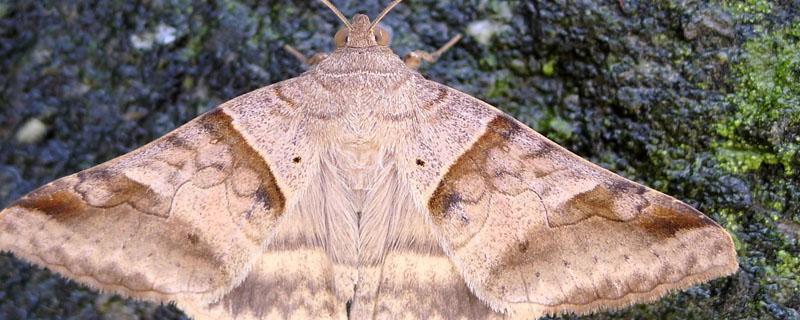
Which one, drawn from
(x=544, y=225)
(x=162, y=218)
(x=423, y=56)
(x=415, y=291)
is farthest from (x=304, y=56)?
(x=544, y=225)

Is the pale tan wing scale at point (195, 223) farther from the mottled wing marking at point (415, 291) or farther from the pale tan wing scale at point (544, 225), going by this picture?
the pale tan wing scale at point (544, 225)

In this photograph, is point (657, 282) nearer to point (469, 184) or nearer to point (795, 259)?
point (469, 184)

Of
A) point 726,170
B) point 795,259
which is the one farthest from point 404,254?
point 795,259

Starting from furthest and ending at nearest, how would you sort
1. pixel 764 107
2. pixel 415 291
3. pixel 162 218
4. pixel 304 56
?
pixel 304 56
pixel 764 107
pixel 415 291
pixel 162 218

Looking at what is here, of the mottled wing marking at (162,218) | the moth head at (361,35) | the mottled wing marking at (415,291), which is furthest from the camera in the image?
the moth head at (361,35)

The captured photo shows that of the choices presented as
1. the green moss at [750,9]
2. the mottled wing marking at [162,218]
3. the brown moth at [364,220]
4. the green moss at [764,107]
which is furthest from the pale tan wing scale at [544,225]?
the green moss at [750,9]

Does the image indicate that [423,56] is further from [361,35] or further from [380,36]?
[361,35]

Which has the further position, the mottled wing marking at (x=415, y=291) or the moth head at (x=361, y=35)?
the moth head at (x=361, y=35)

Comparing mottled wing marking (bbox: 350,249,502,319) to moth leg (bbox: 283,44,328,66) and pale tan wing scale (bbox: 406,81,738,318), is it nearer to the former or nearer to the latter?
pale tan wing scale (bbox: 406,81,738,318)
